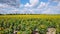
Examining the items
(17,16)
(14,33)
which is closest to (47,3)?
(17,16)

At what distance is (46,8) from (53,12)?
0.36 feet

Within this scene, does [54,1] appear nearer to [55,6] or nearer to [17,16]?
[55,6]

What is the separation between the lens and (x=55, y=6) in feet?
8.13

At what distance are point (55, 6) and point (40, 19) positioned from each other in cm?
27

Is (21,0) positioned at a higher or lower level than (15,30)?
higher

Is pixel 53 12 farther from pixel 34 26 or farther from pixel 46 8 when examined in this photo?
pixel 34 26

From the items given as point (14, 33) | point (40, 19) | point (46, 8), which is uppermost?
point (46, 8)

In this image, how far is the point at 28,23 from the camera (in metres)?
2.50

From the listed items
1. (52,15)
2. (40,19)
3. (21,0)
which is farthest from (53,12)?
(21,0)

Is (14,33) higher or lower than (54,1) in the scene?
lower

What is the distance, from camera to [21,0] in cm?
253

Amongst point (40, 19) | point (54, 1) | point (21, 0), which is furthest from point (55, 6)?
point (21, 0)

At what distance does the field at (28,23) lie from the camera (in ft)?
8.09

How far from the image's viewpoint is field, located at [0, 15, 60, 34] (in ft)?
8.09
